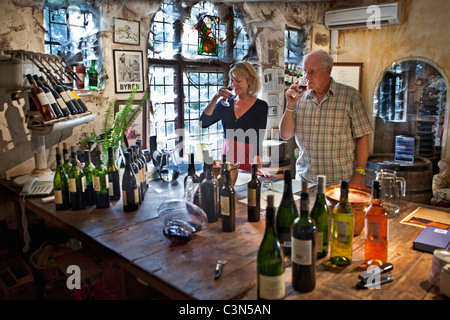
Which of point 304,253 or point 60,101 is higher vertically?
point 60,101

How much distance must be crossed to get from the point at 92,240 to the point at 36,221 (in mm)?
1627

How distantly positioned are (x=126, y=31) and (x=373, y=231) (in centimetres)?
295

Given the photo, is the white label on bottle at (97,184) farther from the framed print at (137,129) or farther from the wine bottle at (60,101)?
the framed print at (137,129)

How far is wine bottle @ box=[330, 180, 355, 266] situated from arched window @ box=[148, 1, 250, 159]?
8.27 ft

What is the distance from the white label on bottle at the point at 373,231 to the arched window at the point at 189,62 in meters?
2.57

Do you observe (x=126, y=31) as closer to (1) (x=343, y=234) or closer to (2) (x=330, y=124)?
(2) (x=330, y=124)

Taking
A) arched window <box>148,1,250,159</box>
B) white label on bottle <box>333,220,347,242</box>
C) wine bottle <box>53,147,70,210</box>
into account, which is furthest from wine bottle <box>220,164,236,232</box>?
arched window <box>148,1,250,159</box>

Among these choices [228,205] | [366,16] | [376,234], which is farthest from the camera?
[366,16]

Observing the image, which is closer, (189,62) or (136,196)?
(136,196)

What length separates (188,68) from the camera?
4.25 metres

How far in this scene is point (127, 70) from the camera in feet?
11.7

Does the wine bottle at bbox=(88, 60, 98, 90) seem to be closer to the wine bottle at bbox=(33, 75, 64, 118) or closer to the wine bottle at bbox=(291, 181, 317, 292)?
the wine bottle at bbox=(33, 75, 64, 118)

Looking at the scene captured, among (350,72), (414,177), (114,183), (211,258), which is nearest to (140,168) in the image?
(114,183)
